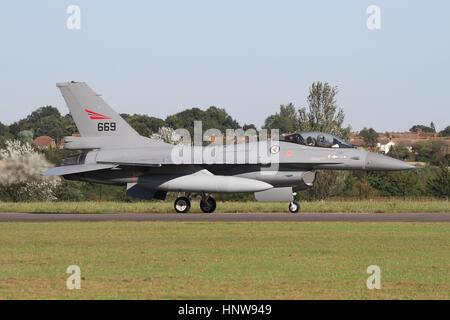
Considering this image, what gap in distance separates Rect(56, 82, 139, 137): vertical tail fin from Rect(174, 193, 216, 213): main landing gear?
3.51m

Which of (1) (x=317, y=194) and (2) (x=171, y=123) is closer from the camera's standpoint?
(1) (x=317, y=194)

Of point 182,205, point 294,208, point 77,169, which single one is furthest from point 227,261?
point 77,169

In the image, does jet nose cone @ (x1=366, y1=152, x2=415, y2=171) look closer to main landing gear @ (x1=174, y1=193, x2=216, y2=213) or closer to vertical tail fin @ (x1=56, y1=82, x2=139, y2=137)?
main landing gear @ (x1=174, y1=193, x2=216, y2=213)

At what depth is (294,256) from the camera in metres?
13.7

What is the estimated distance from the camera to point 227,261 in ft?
42.6

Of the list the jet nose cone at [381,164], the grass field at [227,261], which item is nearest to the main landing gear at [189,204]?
the jet nose cone at [381,164]

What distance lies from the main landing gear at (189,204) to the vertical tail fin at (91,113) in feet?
11.5

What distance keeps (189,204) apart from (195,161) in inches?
73.6

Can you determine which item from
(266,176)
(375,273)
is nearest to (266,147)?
(266,176)

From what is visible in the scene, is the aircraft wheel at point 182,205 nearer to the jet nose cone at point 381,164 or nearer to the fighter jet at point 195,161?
the fighter jet at point 195,161
